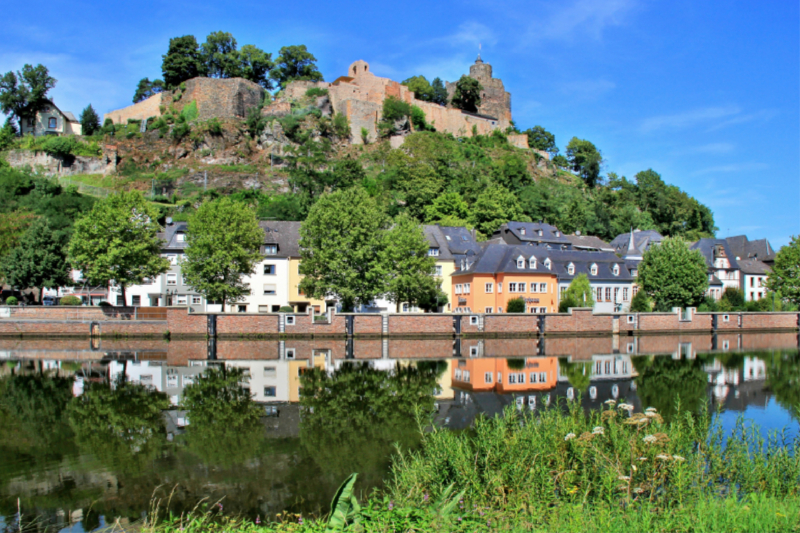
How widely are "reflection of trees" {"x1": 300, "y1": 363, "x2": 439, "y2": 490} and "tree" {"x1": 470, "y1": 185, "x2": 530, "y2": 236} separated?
47265 mm

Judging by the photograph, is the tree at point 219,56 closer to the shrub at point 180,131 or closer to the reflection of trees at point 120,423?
the shrub at point 180,131

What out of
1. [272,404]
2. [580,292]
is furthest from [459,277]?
[272,404]

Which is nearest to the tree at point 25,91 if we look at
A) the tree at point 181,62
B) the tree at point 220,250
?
the tree at point 181,62

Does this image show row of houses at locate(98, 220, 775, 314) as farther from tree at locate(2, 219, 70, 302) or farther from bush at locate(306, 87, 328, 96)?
bush at locate(306, 87, 328, 96)

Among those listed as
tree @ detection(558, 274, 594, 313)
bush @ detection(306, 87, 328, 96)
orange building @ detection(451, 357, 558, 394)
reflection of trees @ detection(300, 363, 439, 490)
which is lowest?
reflection of trees @ detection(300, 363, 439, 490)

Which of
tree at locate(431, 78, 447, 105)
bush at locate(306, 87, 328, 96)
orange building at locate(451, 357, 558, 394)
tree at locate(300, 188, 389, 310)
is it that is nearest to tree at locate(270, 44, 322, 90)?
bush at locate(306, 87, 328, 96)

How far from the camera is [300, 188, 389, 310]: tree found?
42.6m

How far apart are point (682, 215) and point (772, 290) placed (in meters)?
45.9

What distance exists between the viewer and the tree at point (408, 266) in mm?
43719

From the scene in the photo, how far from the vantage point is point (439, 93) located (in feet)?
368

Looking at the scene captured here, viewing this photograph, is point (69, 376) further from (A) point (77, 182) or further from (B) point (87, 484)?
(A) point (77, 182)

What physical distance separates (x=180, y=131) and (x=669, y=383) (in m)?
70.0

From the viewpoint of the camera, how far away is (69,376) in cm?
2283

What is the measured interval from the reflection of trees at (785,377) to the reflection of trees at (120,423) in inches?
533
